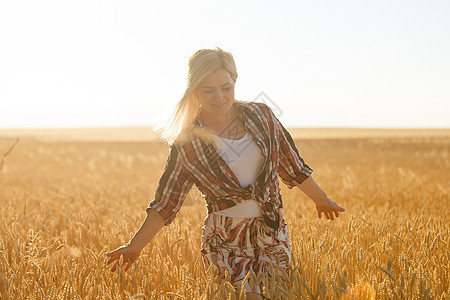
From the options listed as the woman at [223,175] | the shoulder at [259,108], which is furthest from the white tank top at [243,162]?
the shoulder at [259,108]

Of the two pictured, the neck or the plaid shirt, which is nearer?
the plaid shirt

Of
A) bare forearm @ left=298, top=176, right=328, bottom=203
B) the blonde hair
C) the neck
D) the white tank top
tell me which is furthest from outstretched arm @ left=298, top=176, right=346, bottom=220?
the blonde hair

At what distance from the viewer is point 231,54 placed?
2.11 meters

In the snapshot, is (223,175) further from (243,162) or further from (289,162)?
(289,162)

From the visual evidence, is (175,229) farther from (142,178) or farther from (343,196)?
(142,178)

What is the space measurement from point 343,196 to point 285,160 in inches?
146

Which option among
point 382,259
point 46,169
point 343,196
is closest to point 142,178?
point 46,169

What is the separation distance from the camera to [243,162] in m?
2.12

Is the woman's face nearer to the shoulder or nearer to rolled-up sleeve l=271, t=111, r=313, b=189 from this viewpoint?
the shoulder

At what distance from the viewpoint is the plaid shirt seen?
6.79 feet

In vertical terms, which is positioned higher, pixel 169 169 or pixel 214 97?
pixel 214 97

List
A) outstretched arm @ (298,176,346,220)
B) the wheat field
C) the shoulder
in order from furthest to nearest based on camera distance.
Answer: outstretched arm @ (298,176,346,220) < the shoulder < the wheat field

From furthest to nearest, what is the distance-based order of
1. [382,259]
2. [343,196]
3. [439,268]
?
[343,196] → [382,259] → [439,268]

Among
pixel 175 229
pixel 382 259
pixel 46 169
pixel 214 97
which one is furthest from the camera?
pixel 46 169
